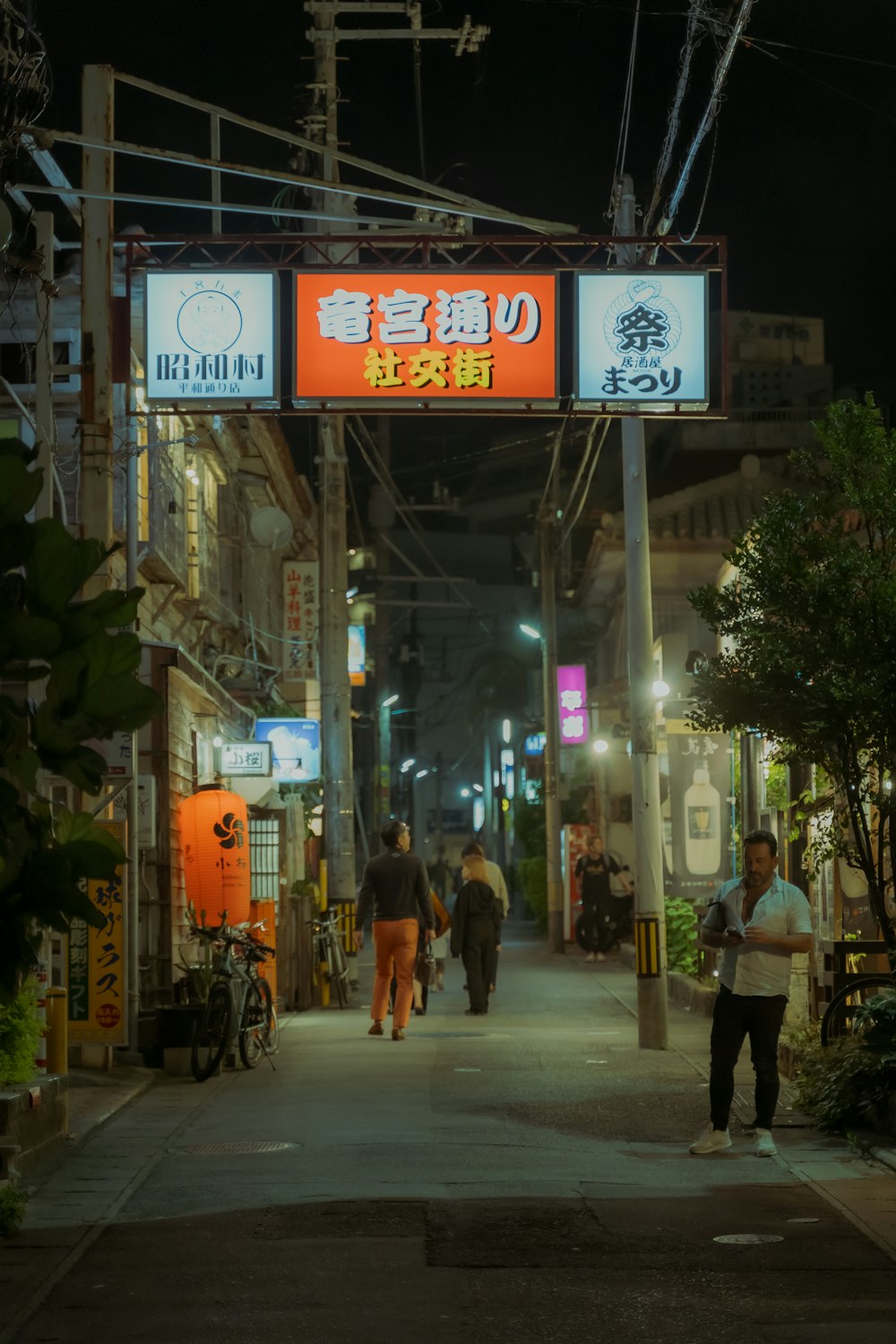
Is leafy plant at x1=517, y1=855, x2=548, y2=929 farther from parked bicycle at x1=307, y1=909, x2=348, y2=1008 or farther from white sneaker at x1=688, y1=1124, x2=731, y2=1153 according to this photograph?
white sneaker at x1=688, y1=1124, x2=731, y2=1153

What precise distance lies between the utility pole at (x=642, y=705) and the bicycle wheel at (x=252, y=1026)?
3.57m

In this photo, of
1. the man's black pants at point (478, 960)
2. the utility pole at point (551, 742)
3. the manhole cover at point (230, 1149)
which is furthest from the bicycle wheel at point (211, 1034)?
the utility pole at point (551, 742)

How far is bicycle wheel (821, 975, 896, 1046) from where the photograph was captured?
11.8 meters

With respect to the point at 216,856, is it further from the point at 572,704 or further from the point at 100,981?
the point at 572,704

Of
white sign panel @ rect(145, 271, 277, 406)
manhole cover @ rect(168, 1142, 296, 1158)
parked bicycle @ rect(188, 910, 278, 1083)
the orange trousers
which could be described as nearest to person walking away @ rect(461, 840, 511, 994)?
the orange trousers

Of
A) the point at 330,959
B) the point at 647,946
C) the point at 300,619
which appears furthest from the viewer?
the point at 300,619

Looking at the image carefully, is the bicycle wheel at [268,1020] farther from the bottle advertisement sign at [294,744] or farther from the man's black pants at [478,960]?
the bottle advertisement sign at [294,744]

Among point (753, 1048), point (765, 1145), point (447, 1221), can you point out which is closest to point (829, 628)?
point (753, 1048)

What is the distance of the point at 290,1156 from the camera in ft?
32.9

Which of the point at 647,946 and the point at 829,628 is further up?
the point at 829,628

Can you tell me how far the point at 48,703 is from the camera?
12.1 ft

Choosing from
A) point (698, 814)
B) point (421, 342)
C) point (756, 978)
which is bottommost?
point (756, 978)

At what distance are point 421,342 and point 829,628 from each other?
13.2 ft

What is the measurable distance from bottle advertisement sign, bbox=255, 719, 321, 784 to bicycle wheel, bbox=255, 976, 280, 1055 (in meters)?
8.19
